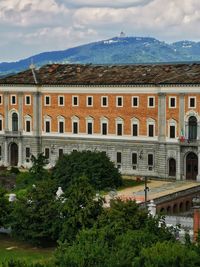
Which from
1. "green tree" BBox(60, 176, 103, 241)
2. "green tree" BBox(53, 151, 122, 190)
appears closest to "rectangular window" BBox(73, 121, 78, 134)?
"green tree" BBox(53, 151, 122, 190)

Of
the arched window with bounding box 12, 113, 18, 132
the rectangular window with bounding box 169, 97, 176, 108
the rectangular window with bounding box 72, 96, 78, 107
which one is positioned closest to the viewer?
the rectangular window with bounding box 169, 97, 176, 108

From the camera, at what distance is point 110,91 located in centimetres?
8225

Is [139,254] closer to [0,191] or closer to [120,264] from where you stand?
[120,264]

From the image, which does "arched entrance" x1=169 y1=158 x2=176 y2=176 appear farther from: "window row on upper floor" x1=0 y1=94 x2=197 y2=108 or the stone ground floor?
"window row on upper floor" x1=0 y1=94 x2=197 y2=108

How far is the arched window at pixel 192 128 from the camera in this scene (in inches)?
3029

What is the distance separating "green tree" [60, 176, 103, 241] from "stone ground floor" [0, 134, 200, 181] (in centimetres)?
2780

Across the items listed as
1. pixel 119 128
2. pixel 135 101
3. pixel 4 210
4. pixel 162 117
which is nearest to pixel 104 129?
pixel 119 128

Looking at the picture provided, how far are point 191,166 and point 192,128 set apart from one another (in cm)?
370

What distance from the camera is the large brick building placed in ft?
255

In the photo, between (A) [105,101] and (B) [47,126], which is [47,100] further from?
(A) [105,101]

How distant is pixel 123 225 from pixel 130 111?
36.6 m

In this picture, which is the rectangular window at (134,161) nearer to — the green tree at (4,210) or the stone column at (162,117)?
the stone column at (162,117)

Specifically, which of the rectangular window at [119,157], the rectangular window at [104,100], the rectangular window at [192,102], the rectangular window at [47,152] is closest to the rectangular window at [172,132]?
the rectangular window at [192,102]

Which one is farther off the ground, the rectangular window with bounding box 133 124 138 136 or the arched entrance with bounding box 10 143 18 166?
the rectangular window with bounding box 133 124 138 136
